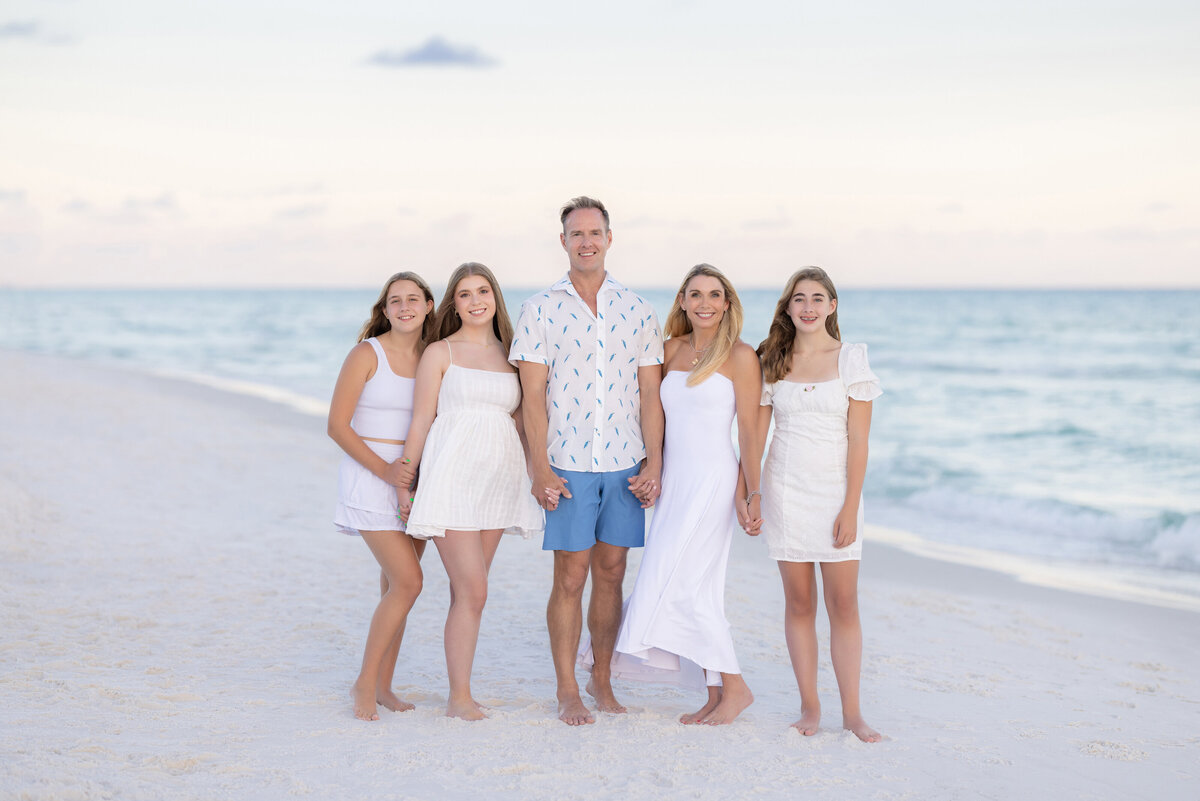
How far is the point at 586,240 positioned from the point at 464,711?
2.12m

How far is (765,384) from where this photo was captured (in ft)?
14.5

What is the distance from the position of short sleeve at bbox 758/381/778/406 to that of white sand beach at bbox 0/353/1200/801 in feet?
4.63

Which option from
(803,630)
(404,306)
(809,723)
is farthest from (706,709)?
(404,306)

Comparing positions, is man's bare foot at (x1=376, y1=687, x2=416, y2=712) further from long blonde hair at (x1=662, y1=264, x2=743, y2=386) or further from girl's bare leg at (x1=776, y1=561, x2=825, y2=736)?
long blonde hair at (x1=662, y1=264, x2=743, y2=386)

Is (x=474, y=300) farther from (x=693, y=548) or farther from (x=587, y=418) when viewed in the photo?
(x=693, y=548)

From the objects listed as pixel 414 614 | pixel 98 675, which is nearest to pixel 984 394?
pixel 414 614

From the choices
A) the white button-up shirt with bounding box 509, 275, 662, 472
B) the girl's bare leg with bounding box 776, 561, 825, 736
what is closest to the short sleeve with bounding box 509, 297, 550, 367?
the white button-up shirt with bounding box 509, 275, 662, 472

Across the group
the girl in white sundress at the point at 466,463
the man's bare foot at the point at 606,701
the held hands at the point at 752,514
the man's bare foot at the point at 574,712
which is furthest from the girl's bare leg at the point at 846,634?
the girl in white sundress at the point at 466,463

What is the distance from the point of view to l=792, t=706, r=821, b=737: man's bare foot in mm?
4262

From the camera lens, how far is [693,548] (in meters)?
4.35

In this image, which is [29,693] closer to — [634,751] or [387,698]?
[387,698]

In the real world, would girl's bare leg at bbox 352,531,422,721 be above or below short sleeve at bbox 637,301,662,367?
below

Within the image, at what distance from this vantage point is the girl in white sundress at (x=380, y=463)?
4238 mm

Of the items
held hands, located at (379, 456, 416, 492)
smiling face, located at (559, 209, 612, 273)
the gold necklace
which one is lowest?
held hands, located at (379, 456, 416, 492)
